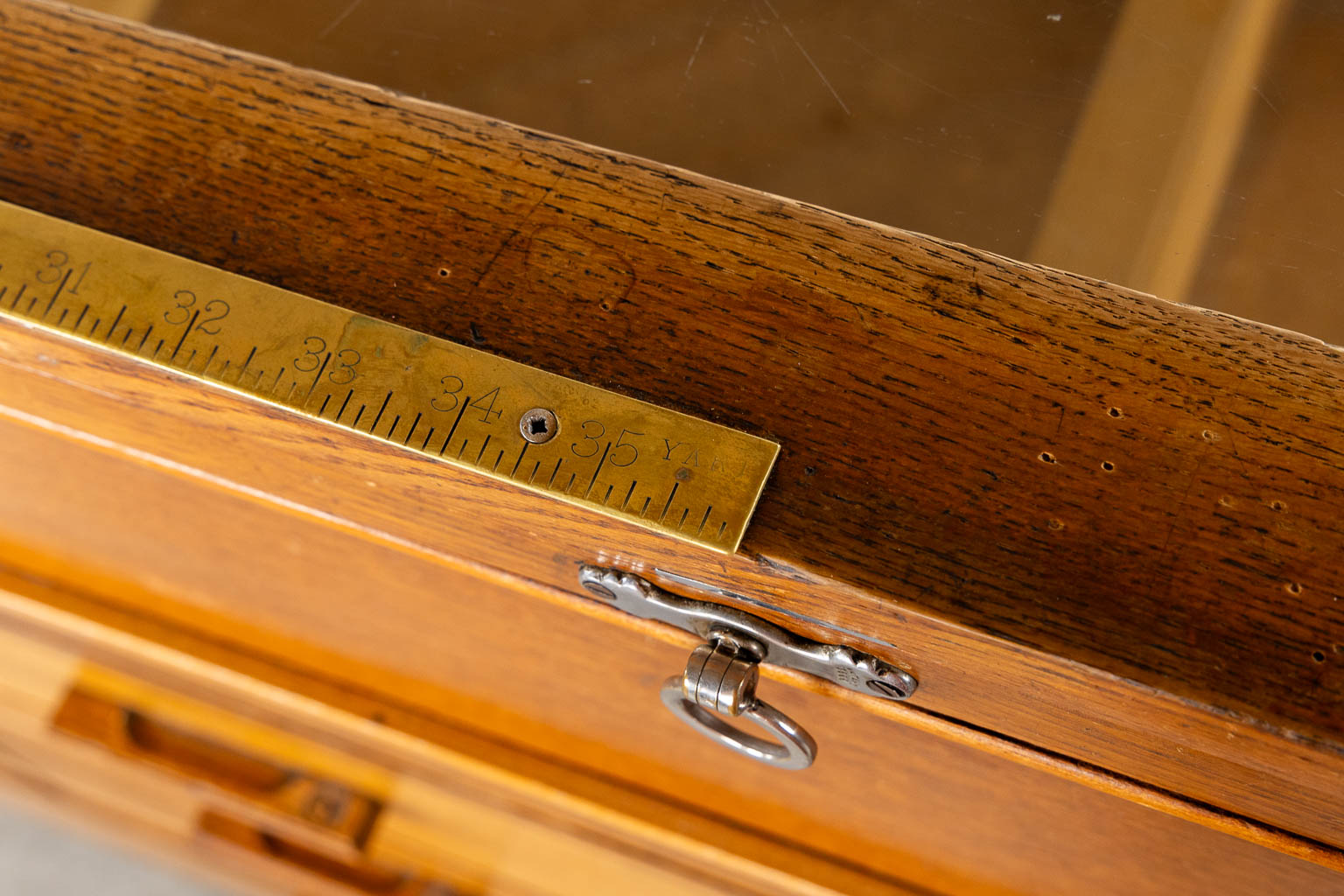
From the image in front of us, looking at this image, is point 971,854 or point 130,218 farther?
point 971,854

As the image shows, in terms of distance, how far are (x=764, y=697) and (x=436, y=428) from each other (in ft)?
0.81

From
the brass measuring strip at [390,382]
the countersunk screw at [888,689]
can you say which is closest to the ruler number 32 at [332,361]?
the brass measuring strip at [390,382]

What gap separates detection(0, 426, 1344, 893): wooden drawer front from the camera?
1.69ft

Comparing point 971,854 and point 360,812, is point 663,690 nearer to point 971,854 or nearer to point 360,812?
point 971,854

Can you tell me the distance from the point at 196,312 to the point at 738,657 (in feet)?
0.88

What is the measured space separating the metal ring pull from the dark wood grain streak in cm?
5

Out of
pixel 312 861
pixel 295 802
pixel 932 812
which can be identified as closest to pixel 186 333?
pixel 932 812

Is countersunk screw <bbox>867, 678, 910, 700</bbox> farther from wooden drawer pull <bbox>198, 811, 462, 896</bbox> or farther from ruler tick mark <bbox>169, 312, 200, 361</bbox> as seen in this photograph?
wooden drawer pull <bbox>198, 811, 462, 896</bbox>

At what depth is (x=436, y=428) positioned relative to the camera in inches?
15.3

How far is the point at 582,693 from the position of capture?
0.65 m

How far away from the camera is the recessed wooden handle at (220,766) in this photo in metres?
0.91

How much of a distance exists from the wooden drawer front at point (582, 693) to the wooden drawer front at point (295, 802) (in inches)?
6.1

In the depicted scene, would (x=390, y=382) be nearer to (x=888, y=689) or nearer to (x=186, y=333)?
(x=186, y=333)

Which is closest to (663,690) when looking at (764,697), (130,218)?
(764,697)
